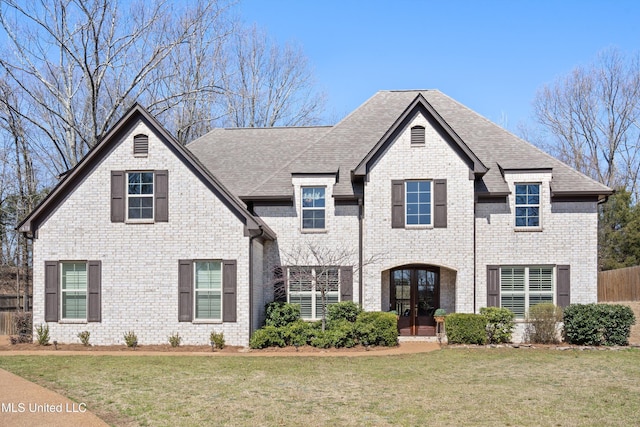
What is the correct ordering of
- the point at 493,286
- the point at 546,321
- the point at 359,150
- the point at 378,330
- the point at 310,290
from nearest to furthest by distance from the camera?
the point at 378,330 → the point at 546,321 → the point at 493,286 → the point at 310,290 → the point at 359,150

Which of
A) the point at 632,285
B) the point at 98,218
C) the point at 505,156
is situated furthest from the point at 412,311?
the point at 632,285

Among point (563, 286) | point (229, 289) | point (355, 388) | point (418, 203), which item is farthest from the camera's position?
point (563, 286)

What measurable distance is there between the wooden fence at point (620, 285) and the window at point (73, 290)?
24855 mm

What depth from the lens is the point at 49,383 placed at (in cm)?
1347

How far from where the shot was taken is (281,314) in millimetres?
21812

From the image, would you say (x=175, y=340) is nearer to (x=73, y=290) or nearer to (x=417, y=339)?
(x=73, y=290)

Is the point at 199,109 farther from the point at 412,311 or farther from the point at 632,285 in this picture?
the point at 632,285

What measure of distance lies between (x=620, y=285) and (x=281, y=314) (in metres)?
20.6

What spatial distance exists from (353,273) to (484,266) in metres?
4.32

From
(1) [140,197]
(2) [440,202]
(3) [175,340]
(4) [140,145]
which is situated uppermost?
(4) [140,145]

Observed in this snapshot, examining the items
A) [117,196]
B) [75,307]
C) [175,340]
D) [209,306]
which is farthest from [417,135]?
[75,307]

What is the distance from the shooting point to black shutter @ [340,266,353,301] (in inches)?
891

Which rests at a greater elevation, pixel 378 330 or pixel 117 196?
pixel 117 196

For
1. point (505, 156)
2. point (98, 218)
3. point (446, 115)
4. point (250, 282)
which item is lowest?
point (250, 282)
